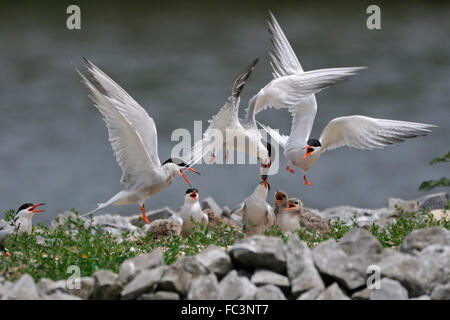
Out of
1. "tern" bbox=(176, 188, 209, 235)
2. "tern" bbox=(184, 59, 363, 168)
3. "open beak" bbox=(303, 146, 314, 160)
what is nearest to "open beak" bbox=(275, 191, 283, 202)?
"tern" bbox=(184, 59, 363, 168)

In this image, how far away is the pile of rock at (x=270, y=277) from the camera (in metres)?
3.29

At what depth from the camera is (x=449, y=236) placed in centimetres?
378

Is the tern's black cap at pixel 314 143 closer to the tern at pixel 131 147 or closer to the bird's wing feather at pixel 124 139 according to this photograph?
the tern at pixel 131 147

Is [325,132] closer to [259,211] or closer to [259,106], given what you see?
[259,106]

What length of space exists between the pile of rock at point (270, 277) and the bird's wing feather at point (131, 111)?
5.96 feet

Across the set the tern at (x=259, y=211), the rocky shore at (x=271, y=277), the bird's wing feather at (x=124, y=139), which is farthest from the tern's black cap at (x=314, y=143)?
the rocky shore at (x=271, y=277)

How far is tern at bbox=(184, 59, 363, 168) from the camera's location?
210 inches

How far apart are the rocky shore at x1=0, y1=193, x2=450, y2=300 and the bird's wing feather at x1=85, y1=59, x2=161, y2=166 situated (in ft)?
6.01

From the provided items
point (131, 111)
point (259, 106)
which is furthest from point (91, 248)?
point (259, 106)

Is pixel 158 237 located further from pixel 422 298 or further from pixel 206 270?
pixel 422 298

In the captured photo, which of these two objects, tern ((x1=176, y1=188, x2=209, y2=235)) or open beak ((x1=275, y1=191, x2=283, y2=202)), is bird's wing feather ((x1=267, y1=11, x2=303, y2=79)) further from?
tern ((x1=176, y1=188, x2=209, y2=235))

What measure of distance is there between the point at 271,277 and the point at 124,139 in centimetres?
175
